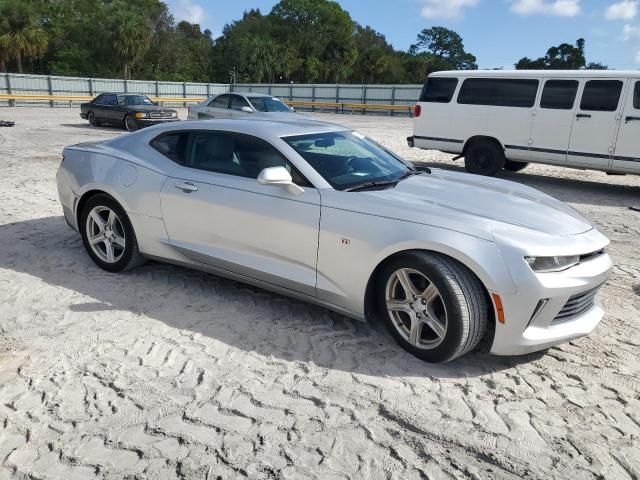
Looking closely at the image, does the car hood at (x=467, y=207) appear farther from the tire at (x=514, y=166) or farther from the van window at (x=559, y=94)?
the tire at (x=514, y=166)

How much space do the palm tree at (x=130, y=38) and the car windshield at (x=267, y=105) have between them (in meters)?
44.2

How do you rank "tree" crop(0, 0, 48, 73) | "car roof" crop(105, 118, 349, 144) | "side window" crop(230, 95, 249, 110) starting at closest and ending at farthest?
"car roof" crop(105, 118, 349, 144)
"side window" crop(230, 95, 249, 110)
"tree" crop(0, 0, 48, 73)

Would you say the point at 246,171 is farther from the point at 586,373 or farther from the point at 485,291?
the point at 586,373

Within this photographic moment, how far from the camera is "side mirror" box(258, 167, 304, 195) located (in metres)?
3.56

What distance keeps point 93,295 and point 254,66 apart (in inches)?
2683

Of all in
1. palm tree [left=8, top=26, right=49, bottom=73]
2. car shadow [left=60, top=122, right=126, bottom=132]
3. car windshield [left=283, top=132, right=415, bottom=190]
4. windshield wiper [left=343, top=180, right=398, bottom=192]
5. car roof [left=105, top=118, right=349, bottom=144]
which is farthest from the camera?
palm tree [left=8, top=26, right=49, bottom=73]

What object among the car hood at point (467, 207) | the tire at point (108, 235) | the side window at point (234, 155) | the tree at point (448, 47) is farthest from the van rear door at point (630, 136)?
the tree at point (448, 47)

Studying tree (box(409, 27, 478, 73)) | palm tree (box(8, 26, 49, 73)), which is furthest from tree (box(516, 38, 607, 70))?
palm tree (box(8, 26, 49, 73))

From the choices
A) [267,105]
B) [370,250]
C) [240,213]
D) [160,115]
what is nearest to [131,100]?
[160,115]

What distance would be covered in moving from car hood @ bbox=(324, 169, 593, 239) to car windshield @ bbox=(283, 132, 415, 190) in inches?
7.2

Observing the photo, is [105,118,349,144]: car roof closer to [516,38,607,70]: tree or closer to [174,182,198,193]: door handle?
[174,182,198,193]: door handle

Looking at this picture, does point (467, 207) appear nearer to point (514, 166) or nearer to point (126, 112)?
point (514, 166)

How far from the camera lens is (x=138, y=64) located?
6328 centimetres

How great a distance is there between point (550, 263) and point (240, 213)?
7.00 feet
